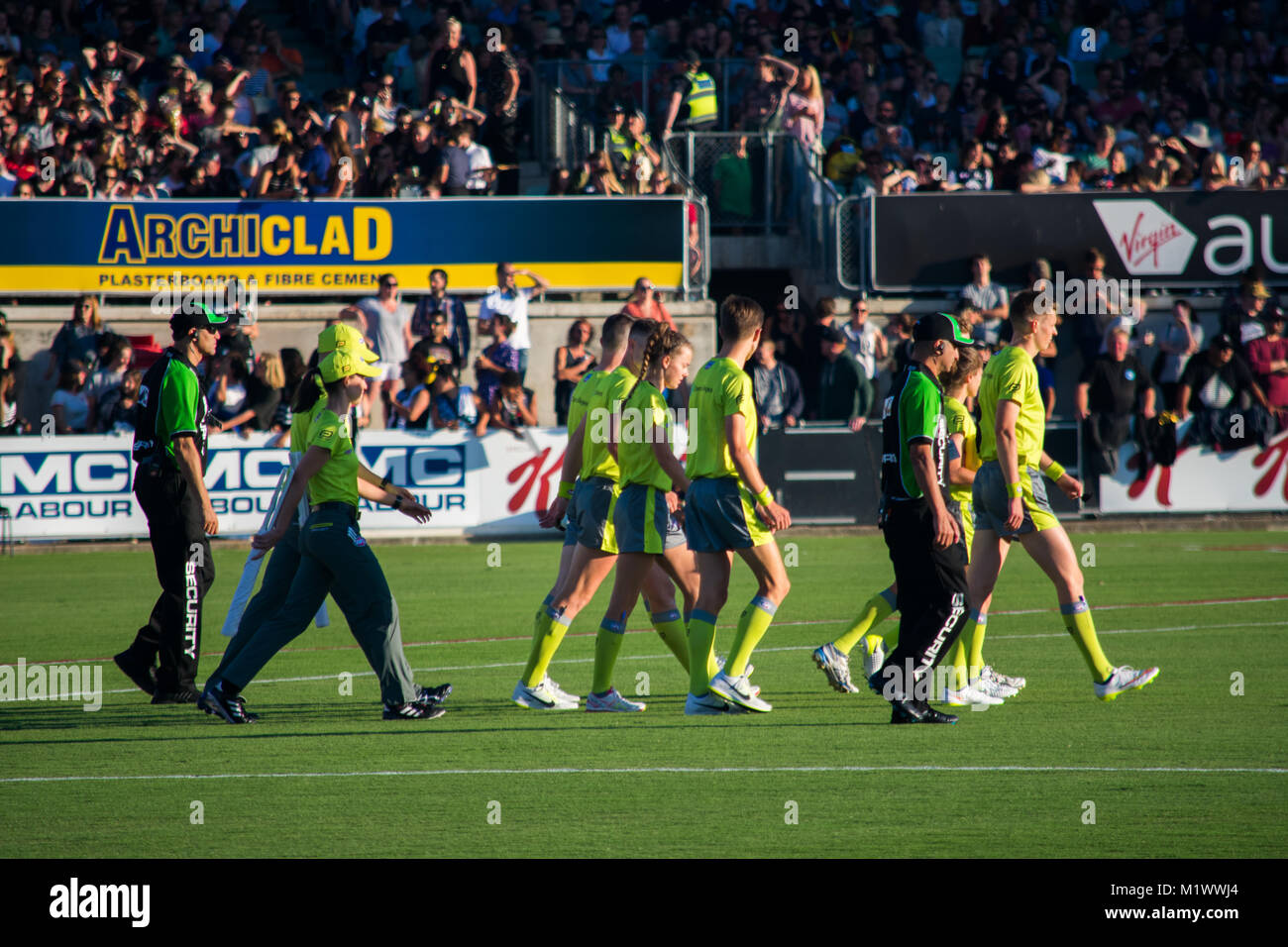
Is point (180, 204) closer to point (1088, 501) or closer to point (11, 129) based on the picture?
point (11, 129)

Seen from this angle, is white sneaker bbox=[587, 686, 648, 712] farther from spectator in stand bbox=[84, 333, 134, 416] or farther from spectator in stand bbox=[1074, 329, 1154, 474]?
spectator in stand bbox=[1074, 329, 1154, 474]

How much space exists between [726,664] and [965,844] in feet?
10.4

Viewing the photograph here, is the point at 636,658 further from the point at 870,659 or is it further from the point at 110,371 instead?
the point at 110,371

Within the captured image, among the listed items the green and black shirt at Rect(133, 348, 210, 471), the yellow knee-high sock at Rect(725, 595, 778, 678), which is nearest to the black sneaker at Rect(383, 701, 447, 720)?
the yellow knee-high sock at Rect(725, 595, 778, 678)

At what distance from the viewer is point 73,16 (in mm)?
26344

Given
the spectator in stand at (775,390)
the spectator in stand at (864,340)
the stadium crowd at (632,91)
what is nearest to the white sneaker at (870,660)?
the spectator in stand at (775,390)

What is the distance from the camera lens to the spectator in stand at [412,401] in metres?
20.3

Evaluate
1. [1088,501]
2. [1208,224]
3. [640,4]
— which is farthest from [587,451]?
[640,4]

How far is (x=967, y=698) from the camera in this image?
9547mm

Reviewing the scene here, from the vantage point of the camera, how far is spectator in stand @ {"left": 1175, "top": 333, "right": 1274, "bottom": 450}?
2114 cm

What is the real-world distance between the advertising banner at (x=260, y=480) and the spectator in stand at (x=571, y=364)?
1.36m

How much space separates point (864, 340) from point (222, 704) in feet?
47.4

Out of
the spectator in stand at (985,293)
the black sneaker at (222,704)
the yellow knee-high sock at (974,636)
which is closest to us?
the black sneaker at (222,704)

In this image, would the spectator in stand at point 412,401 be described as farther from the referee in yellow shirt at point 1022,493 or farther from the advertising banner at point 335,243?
the referee in yellow shirt at point 1022,493
